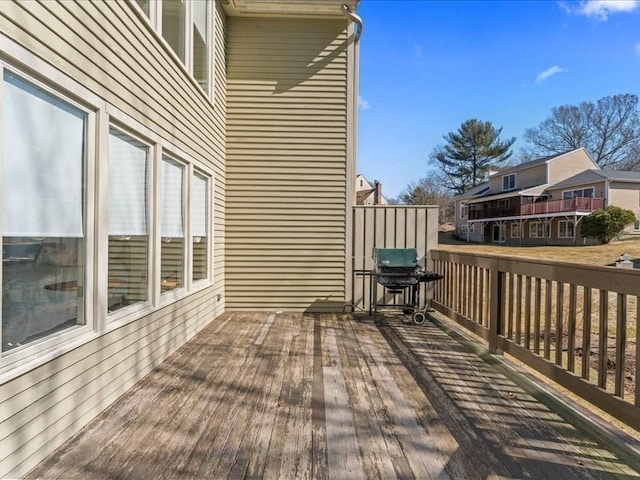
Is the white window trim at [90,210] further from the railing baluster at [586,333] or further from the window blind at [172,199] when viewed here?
the railing baluster at [586,333]

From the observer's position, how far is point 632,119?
31703mm

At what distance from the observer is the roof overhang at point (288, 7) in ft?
17.5

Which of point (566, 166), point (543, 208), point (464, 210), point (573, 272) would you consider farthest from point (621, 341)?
point (464, 210)

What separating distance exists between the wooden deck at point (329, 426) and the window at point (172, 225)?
79 centimetres

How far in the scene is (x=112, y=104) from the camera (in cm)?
261

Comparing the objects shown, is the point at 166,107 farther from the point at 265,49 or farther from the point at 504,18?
the point at 504,18

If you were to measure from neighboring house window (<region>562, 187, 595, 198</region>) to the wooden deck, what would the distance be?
79.2ft

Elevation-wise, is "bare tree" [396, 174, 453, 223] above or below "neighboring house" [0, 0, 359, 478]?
above

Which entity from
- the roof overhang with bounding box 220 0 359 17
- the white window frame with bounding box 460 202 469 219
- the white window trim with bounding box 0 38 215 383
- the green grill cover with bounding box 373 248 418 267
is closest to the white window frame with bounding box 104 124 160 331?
the white window trim with bounding box 0 38 215 383

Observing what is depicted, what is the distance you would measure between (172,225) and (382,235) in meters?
3.12

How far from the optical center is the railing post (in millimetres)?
3521

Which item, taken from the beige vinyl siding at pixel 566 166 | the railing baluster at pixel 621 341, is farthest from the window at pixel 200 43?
the beige vinyl siding at pixel 566 166

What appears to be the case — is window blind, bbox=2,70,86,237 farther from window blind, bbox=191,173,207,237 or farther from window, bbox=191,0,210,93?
window, bbox=191,0,210,93

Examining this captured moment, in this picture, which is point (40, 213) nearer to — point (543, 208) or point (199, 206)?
point (199, 206)
